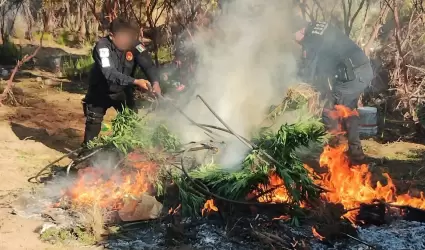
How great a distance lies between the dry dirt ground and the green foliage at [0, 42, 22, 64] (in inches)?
155

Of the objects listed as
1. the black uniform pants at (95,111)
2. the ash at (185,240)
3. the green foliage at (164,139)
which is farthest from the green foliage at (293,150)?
the black uniform pants at (95,111)

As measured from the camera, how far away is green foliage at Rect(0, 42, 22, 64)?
14.2 m

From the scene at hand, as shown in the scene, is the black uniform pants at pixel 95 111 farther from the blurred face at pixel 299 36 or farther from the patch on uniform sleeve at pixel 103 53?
the blurred face at pixel 299 36

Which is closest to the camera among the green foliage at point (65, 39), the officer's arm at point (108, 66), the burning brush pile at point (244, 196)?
the burning brush pile at point (244, 196)

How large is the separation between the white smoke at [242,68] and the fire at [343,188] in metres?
0.62

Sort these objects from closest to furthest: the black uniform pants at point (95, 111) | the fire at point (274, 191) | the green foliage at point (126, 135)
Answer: the fire at point (274, 191) → the green foliage at point (126, 135) → the black uniform pants at point (95, 111)

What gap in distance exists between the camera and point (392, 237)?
13.4 ft

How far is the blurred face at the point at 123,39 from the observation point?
18.5 ft

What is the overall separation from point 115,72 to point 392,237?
10.7 feet

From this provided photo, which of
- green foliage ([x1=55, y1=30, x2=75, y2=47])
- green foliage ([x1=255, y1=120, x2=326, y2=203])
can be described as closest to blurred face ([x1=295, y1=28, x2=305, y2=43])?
green foliage ([x1=255, y1=120, x2=326, y2=203])

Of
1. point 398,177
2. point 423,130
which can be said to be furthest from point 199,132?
point 423,130

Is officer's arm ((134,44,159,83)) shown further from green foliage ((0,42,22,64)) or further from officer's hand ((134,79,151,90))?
green foliage ((0,42,22,64))

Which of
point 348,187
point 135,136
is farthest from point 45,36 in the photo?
point 348,187

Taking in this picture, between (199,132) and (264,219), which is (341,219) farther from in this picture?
(199,132)
